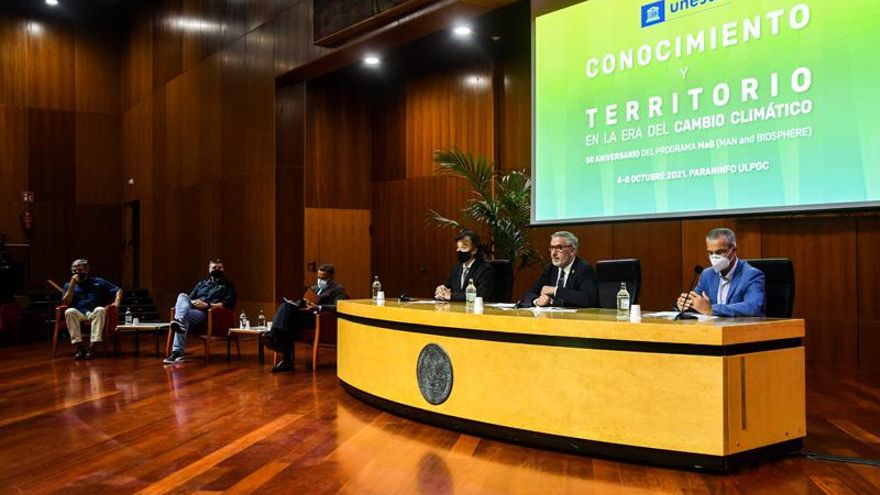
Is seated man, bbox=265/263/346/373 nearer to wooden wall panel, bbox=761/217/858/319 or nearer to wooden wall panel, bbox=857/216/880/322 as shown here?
wooden wall panel, bbox=761/217/858/319

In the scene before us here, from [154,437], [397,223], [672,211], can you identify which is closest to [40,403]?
[154,437]

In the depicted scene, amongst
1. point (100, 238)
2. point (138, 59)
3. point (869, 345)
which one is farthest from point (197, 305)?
point (138, 59)

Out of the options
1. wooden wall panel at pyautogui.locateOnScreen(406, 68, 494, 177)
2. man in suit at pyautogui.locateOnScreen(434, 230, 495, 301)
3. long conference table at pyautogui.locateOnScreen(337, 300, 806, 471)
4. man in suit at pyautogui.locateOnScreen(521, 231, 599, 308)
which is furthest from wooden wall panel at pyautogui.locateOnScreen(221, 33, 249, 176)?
long conference table at pyautogui.locateOnScreen(337, 300, 806, 471)

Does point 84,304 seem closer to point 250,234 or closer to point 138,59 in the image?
point 250,234

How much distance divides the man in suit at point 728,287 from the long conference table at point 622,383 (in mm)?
246

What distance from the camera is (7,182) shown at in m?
13.3

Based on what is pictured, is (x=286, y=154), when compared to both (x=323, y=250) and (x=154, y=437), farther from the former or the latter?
(x=154, y=437)

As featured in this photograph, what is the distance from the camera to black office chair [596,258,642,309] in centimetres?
481

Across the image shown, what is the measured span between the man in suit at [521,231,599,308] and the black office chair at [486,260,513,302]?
520 millimetres

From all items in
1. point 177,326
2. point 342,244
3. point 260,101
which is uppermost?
point 260,101

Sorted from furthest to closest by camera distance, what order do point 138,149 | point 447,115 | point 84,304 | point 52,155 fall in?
point 138,149 < point 52,155 < point 447,115 < point 84,304

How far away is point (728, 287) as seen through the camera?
4227 mm

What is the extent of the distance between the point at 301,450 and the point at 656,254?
482cm

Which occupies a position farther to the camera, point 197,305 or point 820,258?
point 197,305
